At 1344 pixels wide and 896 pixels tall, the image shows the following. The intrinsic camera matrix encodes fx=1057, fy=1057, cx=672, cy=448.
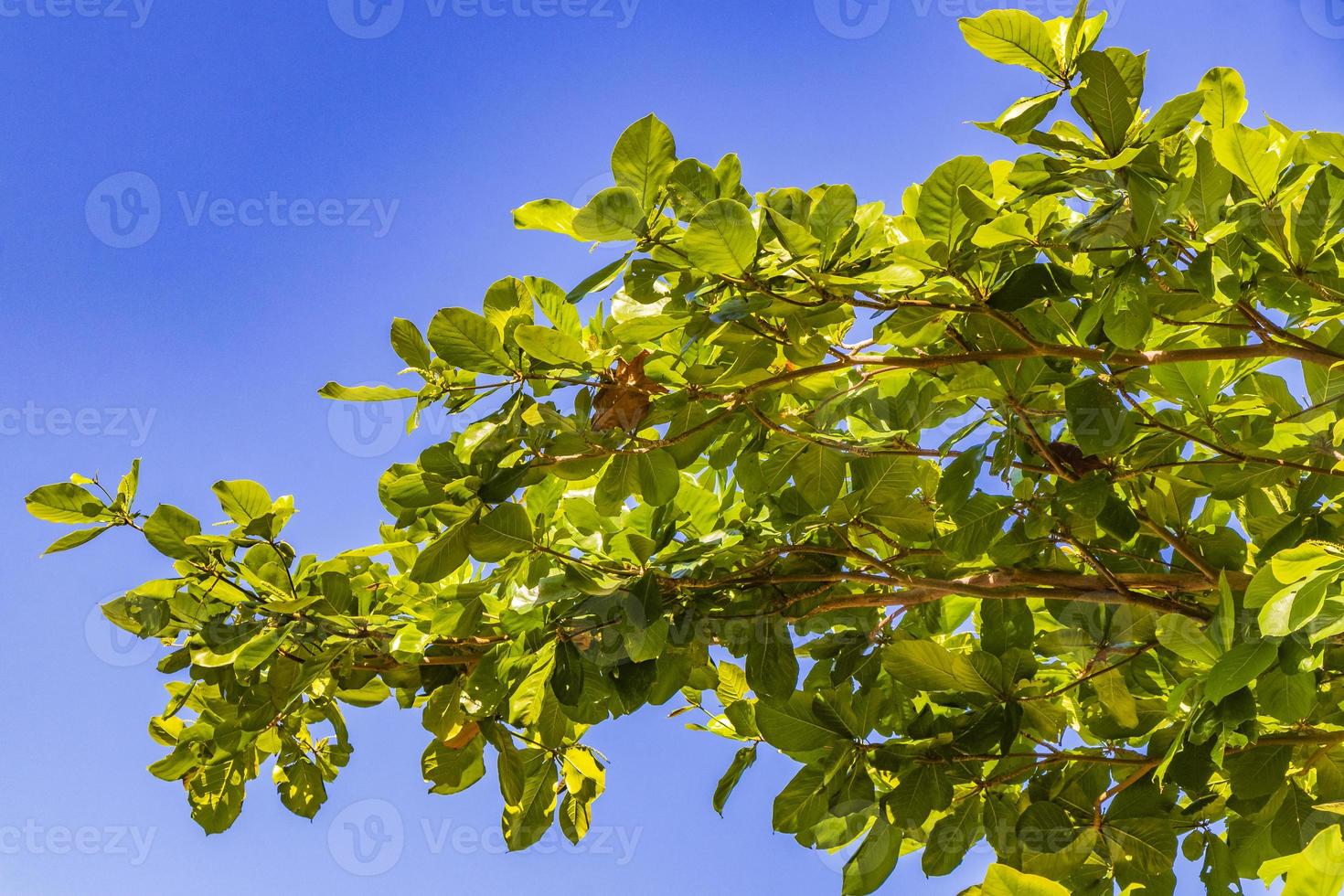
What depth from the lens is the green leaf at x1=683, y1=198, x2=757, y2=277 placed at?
60.6 inches

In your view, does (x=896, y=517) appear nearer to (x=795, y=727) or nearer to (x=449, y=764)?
(x=795, y=727)

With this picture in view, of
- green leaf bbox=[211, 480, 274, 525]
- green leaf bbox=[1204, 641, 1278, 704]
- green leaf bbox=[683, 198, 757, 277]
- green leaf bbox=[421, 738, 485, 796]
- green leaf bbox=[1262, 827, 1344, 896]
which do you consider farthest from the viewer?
green leaf bbox=[421, 738, 485, 796]

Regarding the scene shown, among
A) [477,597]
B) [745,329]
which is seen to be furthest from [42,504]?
[745,329]

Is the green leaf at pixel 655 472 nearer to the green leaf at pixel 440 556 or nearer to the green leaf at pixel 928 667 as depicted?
the green leaf at pixel 440 556

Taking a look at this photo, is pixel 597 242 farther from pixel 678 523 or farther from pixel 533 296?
pixel 678 523

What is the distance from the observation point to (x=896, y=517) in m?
2.21

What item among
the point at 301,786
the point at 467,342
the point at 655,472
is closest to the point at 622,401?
the point at 655,472

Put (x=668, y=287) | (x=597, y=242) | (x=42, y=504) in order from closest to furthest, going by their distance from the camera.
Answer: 1. (x=597, y=242)
2. (x=668, y=287)
3. (x=42, y=504)

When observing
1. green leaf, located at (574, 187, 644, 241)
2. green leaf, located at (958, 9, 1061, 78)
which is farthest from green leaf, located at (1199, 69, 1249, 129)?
green leaf, located at (574, 187, 644, 241)

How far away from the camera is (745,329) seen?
1.86 meters

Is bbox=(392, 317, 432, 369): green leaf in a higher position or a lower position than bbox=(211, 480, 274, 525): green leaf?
higher

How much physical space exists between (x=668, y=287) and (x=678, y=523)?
2.13 ft

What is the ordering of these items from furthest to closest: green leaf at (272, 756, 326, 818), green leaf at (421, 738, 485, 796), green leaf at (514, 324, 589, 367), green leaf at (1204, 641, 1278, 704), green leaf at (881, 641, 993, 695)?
green leaf at (272, 756, 326, 818) < green leaf at (421, 738, 485, 796) < green leaf at (881, 641, 993, 695) < green leaf at (514, 324, 589, 367) < green leaf at (1204, 641, 1278, 704)

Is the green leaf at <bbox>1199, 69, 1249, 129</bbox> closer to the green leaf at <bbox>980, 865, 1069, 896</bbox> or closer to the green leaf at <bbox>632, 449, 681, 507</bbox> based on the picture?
the green leaf at <bbox>632, 449, 681, 507</bbox>
